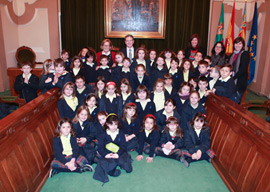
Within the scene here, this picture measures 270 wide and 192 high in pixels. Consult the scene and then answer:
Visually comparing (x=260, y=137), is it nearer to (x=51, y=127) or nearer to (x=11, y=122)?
(x=11, y=122)

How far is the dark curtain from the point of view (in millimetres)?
8242

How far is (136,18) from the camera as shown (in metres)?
8.28

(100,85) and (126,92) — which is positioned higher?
(100,85)

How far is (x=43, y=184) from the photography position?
→ 2.92 meters

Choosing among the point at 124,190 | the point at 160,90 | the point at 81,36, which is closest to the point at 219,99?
the point at 160,90

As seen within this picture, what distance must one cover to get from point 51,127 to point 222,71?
3.14 metres

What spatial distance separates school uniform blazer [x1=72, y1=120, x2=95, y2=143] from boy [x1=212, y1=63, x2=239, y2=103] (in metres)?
2.33

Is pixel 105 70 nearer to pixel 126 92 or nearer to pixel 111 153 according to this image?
pixel 126 92

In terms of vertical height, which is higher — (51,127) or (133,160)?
(51,127)

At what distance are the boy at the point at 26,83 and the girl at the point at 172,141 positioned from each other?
2.73 meters

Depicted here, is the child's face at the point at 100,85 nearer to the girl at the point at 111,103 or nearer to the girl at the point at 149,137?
the girl at the point at 111,103

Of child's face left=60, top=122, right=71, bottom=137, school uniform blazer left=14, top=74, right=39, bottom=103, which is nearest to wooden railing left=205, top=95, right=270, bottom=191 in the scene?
child's face left=60, top=122, right=71, bottom=137

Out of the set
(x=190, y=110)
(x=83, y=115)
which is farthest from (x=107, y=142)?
(x=190, y=110)

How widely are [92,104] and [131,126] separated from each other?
0.82m
